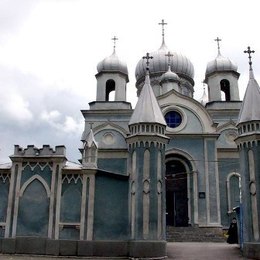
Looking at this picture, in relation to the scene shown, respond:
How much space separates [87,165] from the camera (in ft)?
55.9

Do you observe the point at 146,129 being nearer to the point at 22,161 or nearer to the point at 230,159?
the point at 22,161

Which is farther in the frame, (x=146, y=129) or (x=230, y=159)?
(x=230, y=159)

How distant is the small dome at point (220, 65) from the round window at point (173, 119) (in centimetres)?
606

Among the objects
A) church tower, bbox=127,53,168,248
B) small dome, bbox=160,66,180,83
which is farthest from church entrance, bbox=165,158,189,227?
church tower, bbox=127,53,168,248

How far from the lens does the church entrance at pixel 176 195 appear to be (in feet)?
85.7

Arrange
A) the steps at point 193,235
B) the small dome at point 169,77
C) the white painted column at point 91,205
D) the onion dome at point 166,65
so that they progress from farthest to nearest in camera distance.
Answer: the onion dome at point 166,65 < the small dome at point 169,77 < the steps at point 193,235 < the white painted column at point 91,205

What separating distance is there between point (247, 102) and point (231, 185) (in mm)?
10397

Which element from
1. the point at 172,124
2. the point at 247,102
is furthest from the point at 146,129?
the point at 172,124

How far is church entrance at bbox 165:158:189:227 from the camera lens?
26.1m

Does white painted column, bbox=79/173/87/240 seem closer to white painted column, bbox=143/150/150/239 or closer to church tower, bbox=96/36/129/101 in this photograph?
white painted column, bbox=143/150/150/239

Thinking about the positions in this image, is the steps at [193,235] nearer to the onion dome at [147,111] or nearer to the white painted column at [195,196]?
the white painted column at [195,196]

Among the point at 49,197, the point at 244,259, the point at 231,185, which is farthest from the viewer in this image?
the point at 231,185

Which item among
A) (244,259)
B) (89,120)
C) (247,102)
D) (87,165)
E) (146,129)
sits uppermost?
(89,120)

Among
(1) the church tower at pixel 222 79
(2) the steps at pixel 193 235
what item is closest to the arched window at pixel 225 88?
(1) the church tower at pixel 222 79
